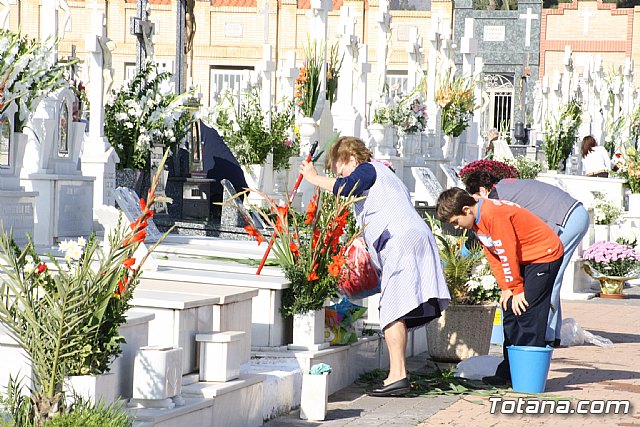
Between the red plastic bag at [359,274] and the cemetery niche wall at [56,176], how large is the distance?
134 inches

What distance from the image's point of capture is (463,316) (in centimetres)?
940

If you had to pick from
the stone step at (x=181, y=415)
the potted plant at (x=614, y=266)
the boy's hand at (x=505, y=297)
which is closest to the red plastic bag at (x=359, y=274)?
the boy's hand at (x=505, y=297)

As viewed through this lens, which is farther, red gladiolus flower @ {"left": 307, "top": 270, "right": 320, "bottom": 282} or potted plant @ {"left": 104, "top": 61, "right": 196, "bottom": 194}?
potted plant @ {"left": 104, "top": 61, "right": 196, "bottom": 194}

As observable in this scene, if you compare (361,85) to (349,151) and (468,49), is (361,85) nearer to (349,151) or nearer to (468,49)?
(468,49)

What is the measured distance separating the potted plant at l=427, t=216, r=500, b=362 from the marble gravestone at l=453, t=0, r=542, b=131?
33.7 meters

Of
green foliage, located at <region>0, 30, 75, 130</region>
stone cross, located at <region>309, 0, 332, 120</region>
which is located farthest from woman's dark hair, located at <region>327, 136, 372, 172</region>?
stone cross, located at <region>309, 0, 332, 120</region>

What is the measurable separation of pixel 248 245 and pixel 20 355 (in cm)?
523

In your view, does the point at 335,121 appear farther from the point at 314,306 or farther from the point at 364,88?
the point at 314,306

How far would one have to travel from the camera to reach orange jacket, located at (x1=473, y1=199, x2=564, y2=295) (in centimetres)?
797

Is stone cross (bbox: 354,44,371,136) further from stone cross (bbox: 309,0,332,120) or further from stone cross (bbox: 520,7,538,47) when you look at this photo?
stone cross (bbox: 520,7,538,47)

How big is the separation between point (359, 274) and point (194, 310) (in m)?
1.81

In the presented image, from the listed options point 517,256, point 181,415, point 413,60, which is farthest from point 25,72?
point 413,60

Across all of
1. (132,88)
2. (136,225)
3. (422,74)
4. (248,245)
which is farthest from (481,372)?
(422,74)

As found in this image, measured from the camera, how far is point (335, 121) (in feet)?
55.9
